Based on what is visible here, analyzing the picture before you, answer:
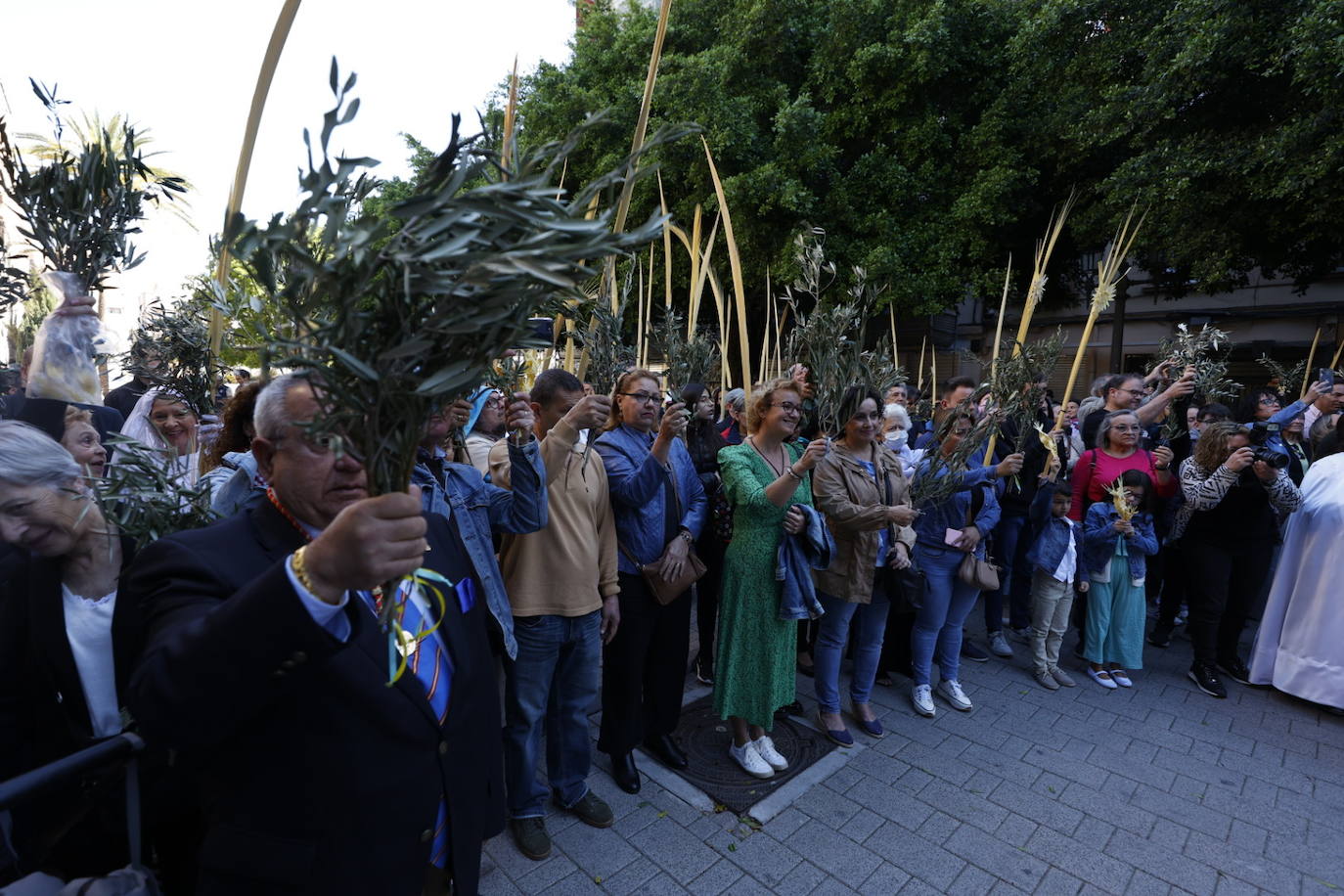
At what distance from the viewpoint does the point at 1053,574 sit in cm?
476

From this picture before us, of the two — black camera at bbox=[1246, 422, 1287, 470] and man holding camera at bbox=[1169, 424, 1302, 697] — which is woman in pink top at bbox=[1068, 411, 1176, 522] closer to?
man holding camera at bbox=[1169, 424, 1302, 697]

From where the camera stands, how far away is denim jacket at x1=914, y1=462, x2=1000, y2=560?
171 inches

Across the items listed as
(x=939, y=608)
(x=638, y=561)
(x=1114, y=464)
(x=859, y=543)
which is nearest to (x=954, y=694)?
(x=939, y=608)

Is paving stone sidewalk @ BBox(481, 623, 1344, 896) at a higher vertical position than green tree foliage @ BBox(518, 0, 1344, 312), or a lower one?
lower

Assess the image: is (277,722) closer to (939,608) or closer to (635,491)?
(635,491)

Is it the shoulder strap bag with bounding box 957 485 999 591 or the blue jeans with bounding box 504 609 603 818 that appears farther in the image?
the shoulder strap bag with bounding box 957 485 999 591

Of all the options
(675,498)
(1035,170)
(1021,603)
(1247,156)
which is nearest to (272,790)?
(675,498)

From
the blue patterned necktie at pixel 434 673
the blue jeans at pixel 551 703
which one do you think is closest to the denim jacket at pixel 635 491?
the blue jeans at pixel 551 703

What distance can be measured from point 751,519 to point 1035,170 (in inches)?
470

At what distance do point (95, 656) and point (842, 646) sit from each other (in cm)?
337

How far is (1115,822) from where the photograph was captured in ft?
10.9

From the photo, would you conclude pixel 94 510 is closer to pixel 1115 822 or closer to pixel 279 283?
pixel 279 283

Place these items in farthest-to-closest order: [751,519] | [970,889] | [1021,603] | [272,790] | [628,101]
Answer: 1. [628,101]
2. [1021,603]
3. [751,519]
4. [970,889]
5. [272,790]

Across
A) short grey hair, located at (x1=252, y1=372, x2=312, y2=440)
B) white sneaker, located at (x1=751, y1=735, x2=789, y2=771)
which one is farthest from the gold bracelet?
white sneaker, located at (x1=751, y1=735, x2=789, y2=771)
